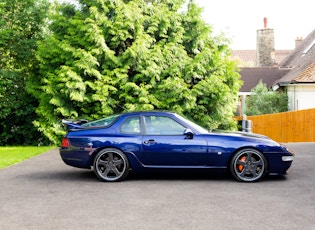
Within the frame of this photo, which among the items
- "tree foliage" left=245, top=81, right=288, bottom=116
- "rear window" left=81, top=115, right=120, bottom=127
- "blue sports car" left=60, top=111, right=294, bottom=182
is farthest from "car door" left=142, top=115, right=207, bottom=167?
"tree foliage" left=245, top=81, right=288, bottom=116

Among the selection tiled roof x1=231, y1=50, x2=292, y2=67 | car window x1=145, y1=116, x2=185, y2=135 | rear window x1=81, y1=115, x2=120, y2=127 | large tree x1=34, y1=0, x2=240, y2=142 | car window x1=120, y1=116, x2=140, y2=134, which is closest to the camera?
car window x1=145, y1=116, x2=185, y2=135

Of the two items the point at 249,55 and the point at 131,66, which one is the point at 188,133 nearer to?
the point at 131,66

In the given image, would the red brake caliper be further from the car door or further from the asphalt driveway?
the car door

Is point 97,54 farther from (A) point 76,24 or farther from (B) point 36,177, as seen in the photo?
(B) point 36,177

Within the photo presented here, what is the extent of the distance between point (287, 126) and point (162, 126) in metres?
16.8

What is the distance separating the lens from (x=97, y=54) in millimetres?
17531

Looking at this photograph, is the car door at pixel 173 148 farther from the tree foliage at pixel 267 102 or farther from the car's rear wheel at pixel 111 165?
the tree foliage at pixel 267 102

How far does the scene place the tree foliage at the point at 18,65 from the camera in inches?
763

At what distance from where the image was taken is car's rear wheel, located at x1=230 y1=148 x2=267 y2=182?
9.51 meters

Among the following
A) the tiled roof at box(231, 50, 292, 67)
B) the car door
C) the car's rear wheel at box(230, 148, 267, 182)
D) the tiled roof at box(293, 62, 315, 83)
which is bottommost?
the car's rear wheel at box(230, 148, 267, 182)

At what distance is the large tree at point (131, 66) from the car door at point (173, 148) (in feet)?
24.7

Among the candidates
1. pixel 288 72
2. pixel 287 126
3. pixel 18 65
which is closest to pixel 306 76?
pixel 287 126

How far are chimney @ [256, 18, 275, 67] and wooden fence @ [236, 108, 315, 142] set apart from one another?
23.0 metres

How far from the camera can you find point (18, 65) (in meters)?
20.7
